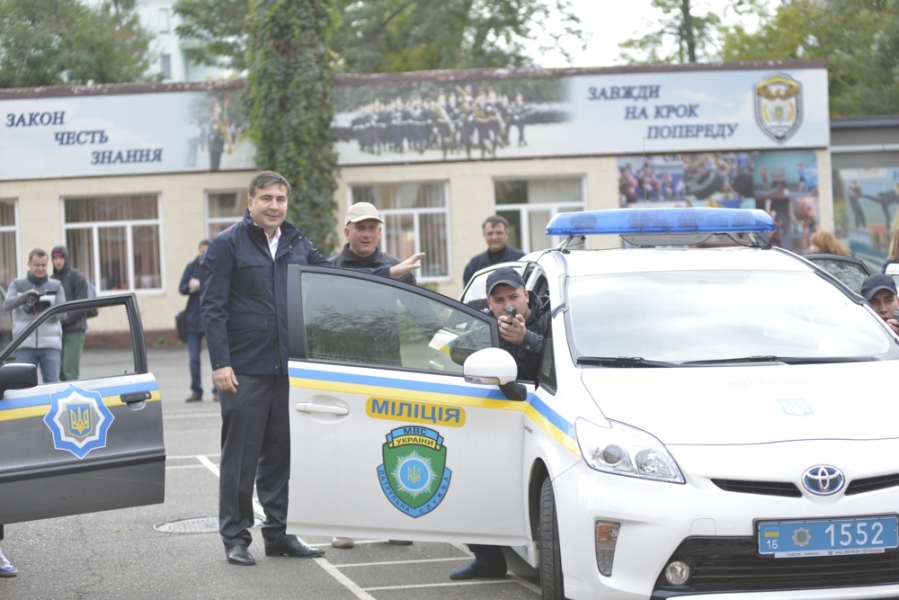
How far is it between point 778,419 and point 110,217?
22.2 metres

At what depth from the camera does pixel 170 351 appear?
76.0ft

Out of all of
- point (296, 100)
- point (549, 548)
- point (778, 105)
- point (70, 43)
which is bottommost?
point (549, 548)

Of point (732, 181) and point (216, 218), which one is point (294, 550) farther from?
point (732, 181)

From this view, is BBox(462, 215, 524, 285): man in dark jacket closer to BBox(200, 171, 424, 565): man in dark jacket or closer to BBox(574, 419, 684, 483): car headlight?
BBox(200, 171, 424, 565): man in dark jacket

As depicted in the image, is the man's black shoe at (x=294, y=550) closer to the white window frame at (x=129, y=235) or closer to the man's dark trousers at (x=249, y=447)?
the man's dark trousers at (x=249, y=447)

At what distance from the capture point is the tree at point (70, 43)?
52.2 ft

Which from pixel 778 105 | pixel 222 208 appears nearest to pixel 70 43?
pixel 222 208

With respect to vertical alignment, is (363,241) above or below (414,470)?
above

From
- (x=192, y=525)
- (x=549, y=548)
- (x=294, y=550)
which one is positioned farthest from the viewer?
(x=192, y=525)

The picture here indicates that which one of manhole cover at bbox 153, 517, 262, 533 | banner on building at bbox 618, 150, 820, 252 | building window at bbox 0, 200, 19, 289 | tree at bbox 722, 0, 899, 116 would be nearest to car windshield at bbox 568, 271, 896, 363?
manhole cover at bbox 153, 517, 262, 533

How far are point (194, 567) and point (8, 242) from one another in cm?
2023

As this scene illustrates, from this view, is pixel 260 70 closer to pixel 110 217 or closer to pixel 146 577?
pixel 110 217

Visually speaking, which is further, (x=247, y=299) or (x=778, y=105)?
(x=778, y=105)

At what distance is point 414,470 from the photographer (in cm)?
511
